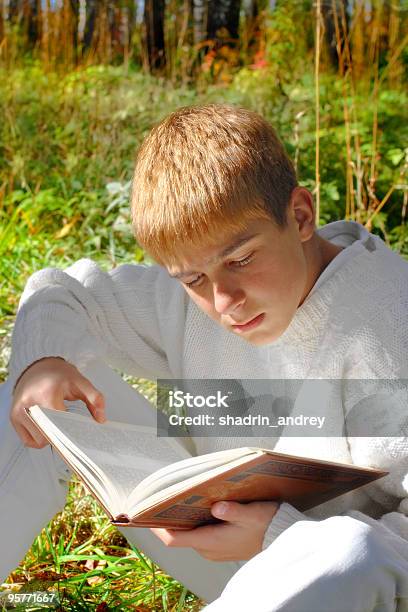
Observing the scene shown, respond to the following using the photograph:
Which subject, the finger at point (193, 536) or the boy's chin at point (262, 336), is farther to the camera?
the boy's chin at point (262, 336)

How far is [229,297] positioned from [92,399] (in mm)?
370

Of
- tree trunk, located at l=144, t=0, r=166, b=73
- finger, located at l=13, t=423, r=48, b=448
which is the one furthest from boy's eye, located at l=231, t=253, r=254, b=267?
tree trunk, located at l=144, t=0, r=166, b=73

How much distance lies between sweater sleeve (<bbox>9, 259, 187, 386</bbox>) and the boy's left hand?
0.52m

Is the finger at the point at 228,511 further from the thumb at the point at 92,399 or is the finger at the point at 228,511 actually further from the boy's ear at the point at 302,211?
the boy's ear at the point at 302,211

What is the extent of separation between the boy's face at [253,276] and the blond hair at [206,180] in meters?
0.02

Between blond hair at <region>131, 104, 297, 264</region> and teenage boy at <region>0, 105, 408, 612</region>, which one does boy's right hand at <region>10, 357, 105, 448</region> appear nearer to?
teenage boy at <region>0, 105, 408, 612</region>

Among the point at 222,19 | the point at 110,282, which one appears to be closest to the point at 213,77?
the point at 222,19

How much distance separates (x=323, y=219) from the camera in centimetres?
410

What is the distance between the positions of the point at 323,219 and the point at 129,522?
2950 millimetres

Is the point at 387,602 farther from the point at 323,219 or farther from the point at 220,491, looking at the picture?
the point at 323,219

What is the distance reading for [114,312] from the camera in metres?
→ 2.01

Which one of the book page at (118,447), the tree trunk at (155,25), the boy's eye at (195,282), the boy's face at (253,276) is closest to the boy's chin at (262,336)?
the boy's face at (253,276)

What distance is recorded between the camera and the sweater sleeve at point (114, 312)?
1.93 meters

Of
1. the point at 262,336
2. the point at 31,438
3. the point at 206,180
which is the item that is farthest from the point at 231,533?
the point at 206,180
